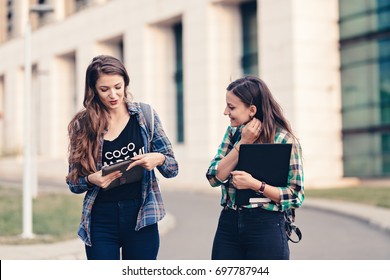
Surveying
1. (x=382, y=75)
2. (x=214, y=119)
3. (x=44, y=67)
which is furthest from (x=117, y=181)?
(x=44, y=67)

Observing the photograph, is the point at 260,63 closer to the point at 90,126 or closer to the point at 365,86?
the point at 365,86

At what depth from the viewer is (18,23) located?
48906 mm

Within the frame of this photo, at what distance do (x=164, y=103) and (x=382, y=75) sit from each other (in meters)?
12.9

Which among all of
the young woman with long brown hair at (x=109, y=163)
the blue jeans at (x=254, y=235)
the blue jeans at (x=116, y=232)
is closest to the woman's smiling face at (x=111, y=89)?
the young woman with long brown hair at (x=109, y=163)

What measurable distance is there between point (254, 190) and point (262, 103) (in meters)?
0.43

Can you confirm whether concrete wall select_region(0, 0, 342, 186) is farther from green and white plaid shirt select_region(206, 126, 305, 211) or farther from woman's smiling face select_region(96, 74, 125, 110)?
green and white plaid shirt select_region(206, 126, 305, 211)

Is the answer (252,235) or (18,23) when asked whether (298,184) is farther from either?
(18,23)

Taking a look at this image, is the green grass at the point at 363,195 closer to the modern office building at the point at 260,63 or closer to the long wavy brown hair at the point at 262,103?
the modern office building at the point at 260,63

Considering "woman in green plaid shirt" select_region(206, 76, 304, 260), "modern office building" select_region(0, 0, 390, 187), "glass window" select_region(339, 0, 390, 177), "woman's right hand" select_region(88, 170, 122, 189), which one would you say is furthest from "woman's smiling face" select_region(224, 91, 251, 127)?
"glass window" select_region(339, 0, 390, 177)

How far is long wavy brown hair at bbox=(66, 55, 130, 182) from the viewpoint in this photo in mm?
3330

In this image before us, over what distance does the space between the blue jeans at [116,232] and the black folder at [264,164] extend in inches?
21.1

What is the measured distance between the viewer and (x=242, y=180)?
3131mm

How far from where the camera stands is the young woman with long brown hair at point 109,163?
131 inches

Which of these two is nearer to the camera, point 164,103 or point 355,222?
point 355,222
